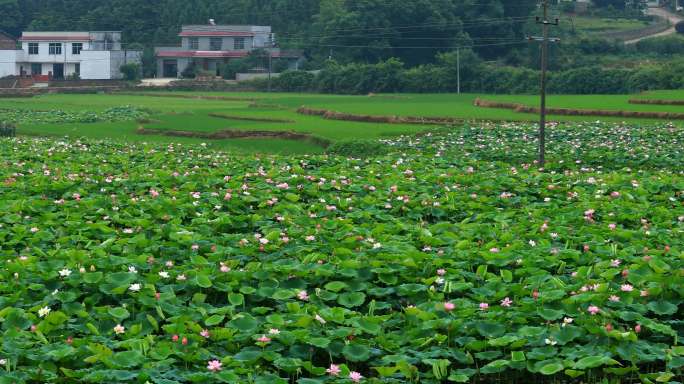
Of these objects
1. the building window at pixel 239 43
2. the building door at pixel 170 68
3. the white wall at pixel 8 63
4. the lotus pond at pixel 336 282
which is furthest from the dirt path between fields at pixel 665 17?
the lotus pond at pixel 336 282

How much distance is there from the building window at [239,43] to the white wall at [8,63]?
62.8 ft

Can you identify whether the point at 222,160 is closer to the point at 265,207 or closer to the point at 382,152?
the point at 265,207

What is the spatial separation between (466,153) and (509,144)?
2680 millimetres

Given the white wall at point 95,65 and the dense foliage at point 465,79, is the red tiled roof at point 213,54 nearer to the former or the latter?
the white wall at point 95,65

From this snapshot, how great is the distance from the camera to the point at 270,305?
332 inches

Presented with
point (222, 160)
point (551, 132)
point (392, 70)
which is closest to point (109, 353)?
point (222, 160)

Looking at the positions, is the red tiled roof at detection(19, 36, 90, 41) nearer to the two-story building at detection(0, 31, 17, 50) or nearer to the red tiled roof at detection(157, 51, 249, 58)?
the two-story building at detection(0, 31, 17, 50)

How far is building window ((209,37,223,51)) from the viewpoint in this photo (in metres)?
87.8

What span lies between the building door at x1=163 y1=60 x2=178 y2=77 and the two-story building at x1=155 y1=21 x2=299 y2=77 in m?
0.72

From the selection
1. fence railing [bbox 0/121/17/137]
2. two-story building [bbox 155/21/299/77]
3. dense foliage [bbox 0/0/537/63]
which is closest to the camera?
fence railing [bbox 0/121/17/137]

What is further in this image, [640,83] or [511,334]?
[640,83]

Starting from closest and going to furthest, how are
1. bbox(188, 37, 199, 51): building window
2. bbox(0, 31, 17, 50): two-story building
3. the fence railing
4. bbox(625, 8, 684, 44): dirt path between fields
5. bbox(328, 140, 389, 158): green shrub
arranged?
1. bbox(328, 140, 389, 158): green shrub
2. the fence railing
3. bbox(0, 31, 17, 50): two-story building
4. bbox(188, 37, 199, 51): building window
5. bbox(625, 8, 684, 44): dirt path between fields

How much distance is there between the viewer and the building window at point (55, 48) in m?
84.7

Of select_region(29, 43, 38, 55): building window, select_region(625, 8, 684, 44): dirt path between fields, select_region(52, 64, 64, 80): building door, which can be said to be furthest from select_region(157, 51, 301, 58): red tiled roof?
select_region(625, 8, 684, 44): dirt path between fields
